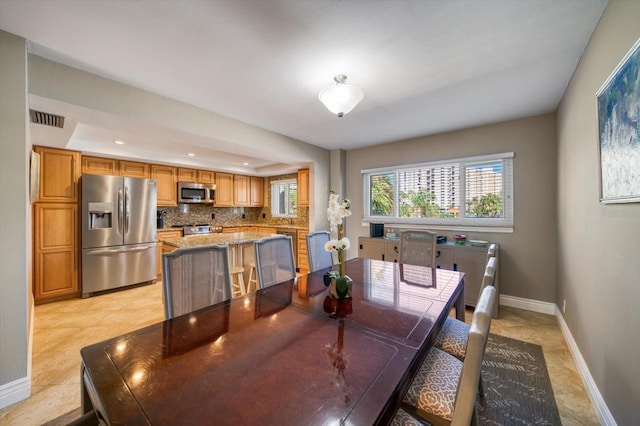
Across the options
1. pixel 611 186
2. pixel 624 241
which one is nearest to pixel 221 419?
pixel 624 241

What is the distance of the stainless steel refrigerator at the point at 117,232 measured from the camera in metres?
3.75

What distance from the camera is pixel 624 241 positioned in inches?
52.7

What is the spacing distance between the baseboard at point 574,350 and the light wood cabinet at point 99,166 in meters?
6.17

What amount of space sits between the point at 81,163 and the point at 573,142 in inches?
241

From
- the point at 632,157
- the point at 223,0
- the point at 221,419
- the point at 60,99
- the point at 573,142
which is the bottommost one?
the point at 221,419

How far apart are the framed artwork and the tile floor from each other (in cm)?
139

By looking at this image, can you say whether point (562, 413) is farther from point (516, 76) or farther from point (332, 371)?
point (516, 76)

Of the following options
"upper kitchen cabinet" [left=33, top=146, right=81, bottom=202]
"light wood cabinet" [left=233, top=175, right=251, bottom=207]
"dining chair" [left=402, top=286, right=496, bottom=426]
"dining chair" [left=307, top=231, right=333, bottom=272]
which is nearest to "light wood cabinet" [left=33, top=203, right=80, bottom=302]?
"upper kitchen cabinet" [left=33, top=146, right=81, bottom=202]

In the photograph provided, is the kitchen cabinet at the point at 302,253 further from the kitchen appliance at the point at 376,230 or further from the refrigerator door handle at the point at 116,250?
the refrigerator door handle at the point at 116,250

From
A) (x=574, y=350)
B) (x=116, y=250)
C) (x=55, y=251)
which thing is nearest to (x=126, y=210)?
(x=116, y=250)

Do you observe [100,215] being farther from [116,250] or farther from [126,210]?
[116,250]

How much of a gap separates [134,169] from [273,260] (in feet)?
12.9

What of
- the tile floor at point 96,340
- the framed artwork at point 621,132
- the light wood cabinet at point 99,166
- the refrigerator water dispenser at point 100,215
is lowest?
the tile floor at point 96,340

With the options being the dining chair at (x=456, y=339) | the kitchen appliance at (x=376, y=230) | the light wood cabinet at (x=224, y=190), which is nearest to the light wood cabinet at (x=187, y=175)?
the light wood cabinet at (x=224, y=190)
